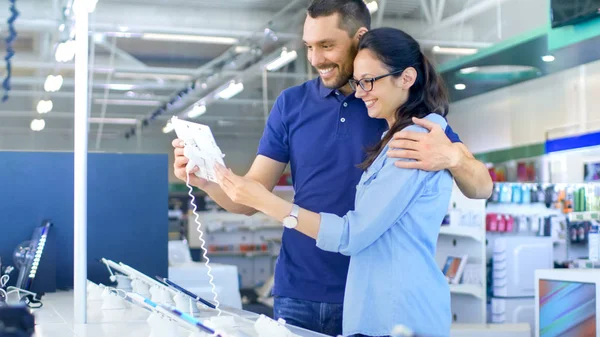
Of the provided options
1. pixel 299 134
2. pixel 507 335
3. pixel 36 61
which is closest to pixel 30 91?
pixel 36 61

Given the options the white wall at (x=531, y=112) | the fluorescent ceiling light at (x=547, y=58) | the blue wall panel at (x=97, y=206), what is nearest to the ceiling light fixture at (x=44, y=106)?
the white wall at (x=531, y=112)

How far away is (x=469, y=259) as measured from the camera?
6520mm

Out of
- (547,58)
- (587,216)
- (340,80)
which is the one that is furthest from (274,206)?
(547,58)

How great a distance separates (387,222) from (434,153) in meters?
0.18

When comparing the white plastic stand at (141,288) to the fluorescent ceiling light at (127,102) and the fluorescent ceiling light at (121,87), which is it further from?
the fluorescent ceiling light at (127,102)

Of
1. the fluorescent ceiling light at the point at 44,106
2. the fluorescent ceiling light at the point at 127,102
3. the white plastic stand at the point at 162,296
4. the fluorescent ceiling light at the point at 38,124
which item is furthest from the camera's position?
the fluorescent ceiling light at the point at 38,124

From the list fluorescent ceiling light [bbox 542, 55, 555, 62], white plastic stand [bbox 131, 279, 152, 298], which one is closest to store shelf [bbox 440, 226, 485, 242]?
fluorescent ceiling light [bbox 542, 55, 555, 62]

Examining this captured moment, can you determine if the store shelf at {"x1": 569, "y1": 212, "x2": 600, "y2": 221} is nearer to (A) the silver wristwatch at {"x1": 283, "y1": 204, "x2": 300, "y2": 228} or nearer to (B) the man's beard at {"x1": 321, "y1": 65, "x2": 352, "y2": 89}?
(B) the man's beard at {"x1": 321, "y1": 65, "x2": 352, "y2": 89}

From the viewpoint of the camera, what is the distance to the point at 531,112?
12688 mm

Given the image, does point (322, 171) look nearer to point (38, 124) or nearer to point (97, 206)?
point (97, 206)

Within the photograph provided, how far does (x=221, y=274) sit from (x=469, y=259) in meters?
2.54

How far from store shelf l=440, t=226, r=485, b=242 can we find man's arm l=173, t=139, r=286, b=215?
4335 mm

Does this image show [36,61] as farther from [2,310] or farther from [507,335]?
[2,310]

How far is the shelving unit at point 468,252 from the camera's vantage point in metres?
6.34
